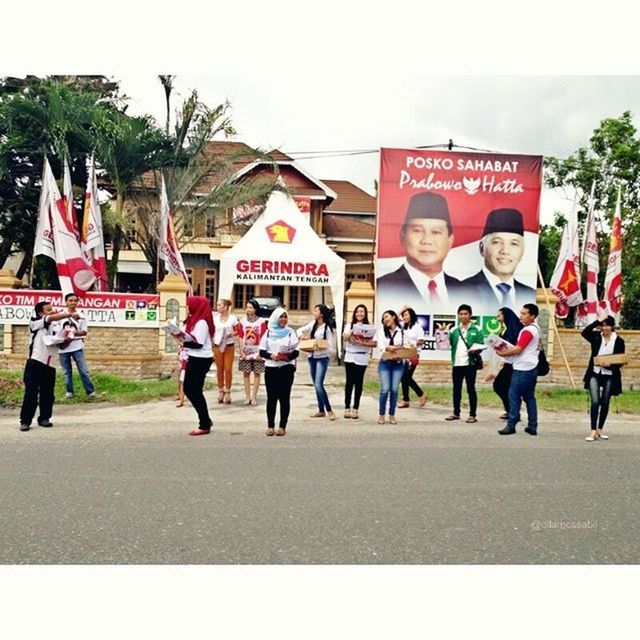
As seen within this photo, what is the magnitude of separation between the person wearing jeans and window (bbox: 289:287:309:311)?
22.0m

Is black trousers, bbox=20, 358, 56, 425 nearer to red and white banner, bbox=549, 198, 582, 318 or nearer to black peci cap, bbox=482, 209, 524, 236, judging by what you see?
black peci cap, bbox=482, 209, 524, 236

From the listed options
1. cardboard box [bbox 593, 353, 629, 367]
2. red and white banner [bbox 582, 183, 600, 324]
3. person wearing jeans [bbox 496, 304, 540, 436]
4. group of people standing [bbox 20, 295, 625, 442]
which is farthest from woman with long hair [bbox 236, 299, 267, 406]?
red and white banner [bbox 582, 183, 600, 324]

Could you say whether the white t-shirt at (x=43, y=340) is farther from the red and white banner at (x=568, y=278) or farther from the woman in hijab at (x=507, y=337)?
the red and white banner at (x=568, y=278)

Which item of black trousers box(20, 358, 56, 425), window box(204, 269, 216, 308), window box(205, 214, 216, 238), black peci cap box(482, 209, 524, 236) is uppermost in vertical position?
window box(205, 214, 216, 238)

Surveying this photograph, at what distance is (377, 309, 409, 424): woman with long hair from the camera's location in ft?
31.3

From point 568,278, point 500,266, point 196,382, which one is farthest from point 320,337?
point 568,278

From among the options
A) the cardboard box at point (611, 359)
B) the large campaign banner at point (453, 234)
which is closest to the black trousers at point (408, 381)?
the cardboard box at point (611, 359)

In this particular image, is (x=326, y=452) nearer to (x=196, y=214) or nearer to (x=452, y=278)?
(x=452, y=278)

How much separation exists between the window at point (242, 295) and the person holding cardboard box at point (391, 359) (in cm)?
2056

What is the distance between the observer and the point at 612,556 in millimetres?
4395

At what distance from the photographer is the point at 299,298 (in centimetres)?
3072

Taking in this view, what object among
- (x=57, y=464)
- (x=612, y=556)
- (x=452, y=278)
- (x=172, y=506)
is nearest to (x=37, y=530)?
(x=172, y=506)

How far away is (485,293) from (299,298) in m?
15.8

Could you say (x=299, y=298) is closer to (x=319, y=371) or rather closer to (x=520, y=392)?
(x=319, y=371)
